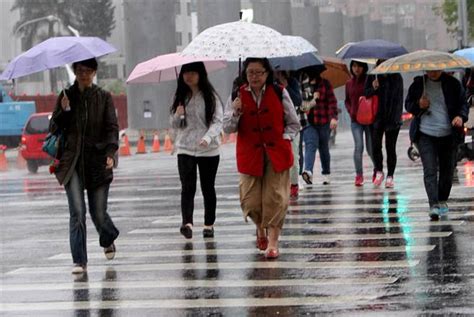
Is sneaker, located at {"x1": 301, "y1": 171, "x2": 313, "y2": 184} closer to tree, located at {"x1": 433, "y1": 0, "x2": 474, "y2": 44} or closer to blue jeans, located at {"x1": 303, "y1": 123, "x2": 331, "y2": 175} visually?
blue jeans, located at {"x1": 303, "y1": 123, "x2": 331, "y2": 175}

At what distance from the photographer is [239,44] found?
10812 mm

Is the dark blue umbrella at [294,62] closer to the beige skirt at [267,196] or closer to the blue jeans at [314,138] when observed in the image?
the blue jeans at [314,138]

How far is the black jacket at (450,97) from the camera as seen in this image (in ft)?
43.4

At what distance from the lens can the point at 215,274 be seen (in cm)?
1048

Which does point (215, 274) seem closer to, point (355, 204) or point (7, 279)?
point (7, 279)

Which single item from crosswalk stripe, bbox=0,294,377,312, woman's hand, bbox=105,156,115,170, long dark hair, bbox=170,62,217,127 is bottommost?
crosswalk stripe, bbox=0,294,377,312

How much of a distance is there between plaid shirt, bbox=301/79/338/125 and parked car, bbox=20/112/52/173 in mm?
14591

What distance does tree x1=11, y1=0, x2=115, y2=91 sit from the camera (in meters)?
111

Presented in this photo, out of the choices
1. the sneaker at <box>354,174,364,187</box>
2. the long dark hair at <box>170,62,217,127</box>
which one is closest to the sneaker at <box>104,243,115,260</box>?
the long dark hair at <box>170,62,217,127</box>

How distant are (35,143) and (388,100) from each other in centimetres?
1624

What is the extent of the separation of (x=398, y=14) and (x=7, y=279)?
8583 centimetres

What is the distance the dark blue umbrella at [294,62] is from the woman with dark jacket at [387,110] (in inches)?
55.5

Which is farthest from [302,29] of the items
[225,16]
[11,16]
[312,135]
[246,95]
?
[246,95]

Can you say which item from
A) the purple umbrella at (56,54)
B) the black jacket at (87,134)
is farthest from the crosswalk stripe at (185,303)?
the purple umbrella at (56,54)
